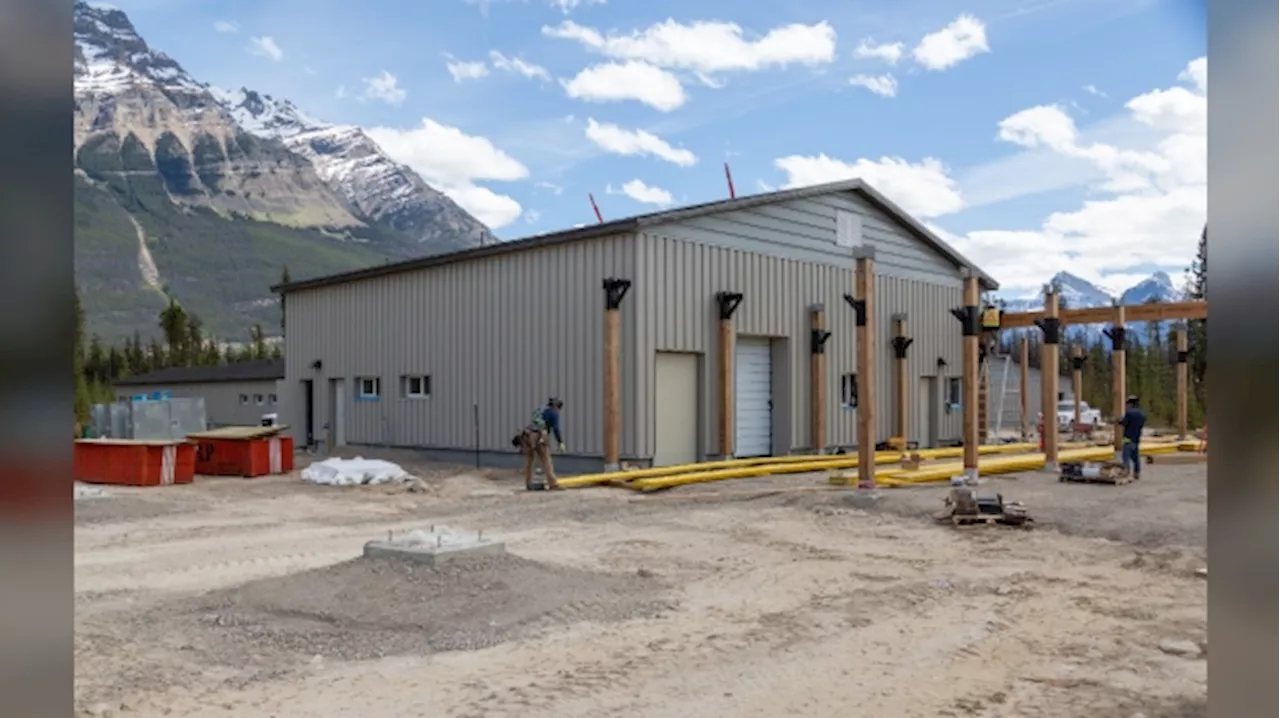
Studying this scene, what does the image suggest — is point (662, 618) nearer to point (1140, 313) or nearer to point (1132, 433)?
point (1132, 433)

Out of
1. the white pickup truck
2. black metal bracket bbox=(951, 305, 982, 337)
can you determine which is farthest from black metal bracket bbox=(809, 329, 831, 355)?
the white pickup truck

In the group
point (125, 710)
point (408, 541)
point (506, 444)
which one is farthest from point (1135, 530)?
point (506, 444)

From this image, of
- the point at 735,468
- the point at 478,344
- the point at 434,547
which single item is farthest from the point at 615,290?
the point at 434,547

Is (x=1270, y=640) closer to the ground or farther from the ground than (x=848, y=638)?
farther from the ground

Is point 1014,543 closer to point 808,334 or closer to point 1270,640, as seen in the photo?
point 1270,640

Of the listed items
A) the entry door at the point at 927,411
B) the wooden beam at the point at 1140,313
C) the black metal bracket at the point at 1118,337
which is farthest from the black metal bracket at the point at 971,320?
the entry door at the point at 927,411

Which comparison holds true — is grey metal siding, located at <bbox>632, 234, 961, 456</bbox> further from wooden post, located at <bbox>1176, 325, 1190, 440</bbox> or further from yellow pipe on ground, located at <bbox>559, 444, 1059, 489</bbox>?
wooden post, located at <bbox>1176, 325, 1190, 440</bbox>

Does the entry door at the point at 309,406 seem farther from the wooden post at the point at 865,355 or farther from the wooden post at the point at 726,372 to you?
the wooden post at the point at 865,355

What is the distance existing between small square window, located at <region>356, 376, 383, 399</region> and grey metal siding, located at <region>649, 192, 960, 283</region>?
10.3m

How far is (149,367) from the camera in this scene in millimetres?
62344

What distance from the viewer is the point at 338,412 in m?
28.0

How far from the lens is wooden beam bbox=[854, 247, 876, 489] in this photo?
1446cm

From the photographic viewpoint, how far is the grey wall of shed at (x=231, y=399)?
38.4 m

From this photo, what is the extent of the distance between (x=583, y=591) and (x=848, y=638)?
242 cm
